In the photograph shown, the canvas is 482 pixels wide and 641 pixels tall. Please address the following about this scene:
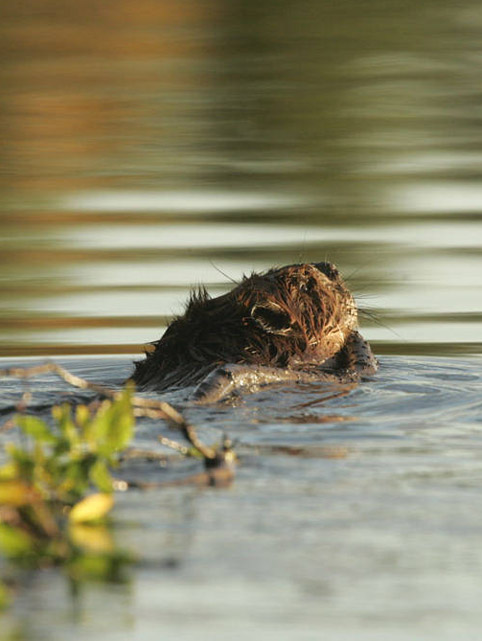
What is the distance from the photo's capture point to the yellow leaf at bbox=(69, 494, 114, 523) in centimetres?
391

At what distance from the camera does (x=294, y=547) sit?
12.9 feet

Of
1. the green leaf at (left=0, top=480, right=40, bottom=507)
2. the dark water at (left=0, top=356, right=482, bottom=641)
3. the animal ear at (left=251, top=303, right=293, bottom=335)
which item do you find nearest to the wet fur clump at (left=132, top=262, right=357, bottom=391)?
the animal ear at (left=251, top=303, right=293, bottom=335)

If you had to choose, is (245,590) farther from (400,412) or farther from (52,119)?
(52,119)

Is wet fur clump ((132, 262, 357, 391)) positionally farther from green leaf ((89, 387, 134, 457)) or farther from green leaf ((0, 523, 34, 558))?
green leaf ((0, 523, 34, 558))

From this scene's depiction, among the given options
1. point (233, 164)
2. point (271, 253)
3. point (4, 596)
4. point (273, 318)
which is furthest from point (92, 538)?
point (233, 164)

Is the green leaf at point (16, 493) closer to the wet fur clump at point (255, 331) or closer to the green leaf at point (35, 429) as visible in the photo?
the green leaf at point (35, 429)

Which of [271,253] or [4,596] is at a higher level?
[271,253]

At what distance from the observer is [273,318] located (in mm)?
6871

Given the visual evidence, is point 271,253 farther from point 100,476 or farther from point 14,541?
Answer: point 14,541

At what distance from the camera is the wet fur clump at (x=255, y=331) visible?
21.9 ft

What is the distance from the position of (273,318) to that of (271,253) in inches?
108

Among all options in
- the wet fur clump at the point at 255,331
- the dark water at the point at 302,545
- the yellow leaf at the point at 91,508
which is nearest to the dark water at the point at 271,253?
the dark water at the point at 302,545

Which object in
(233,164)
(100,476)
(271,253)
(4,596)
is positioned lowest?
(4,596)

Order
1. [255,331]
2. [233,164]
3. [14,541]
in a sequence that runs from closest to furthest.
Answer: [14,541]
[255,331]
[233,164]
